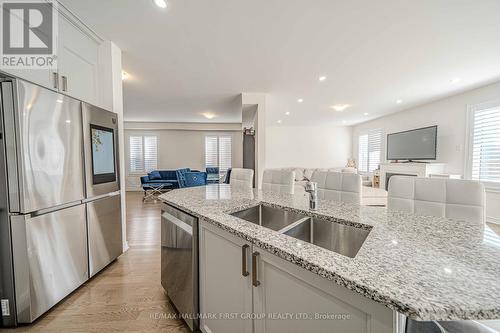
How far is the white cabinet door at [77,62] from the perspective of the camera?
1912 mm

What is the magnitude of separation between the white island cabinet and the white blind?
513 cm

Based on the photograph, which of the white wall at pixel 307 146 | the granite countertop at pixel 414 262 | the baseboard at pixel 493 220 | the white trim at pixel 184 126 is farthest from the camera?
the white wall at pixel 307 146

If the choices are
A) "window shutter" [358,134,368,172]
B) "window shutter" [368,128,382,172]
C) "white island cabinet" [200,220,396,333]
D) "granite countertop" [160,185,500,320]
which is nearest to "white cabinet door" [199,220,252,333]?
"white island cabinet" [200,220,396,333]

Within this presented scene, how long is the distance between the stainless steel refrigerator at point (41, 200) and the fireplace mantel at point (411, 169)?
6036mm

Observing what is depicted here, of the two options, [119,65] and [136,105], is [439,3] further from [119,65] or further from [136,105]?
[136,105]

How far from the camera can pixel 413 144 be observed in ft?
16.8

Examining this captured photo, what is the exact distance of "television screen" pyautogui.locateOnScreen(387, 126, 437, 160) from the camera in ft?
15.3

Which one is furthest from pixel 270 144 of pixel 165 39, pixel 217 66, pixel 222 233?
pixel 222 233

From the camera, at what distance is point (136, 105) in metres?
5.16

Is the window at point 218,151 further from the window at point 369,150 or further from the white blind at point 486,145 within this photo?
the white blind at point 486,145

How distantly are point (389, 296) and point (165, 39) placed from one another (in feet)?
9.40

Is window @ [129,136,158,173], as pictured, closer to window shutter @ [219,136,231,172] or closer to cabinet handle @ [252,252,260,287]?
window shutter @ [219,136,231,172]

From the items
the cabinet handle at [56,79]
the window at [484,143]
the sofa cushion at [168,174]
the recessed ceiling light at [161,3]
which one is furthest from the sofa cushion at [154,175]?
the window at [484,143]

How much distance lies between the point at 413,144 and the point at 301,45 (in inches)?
181
